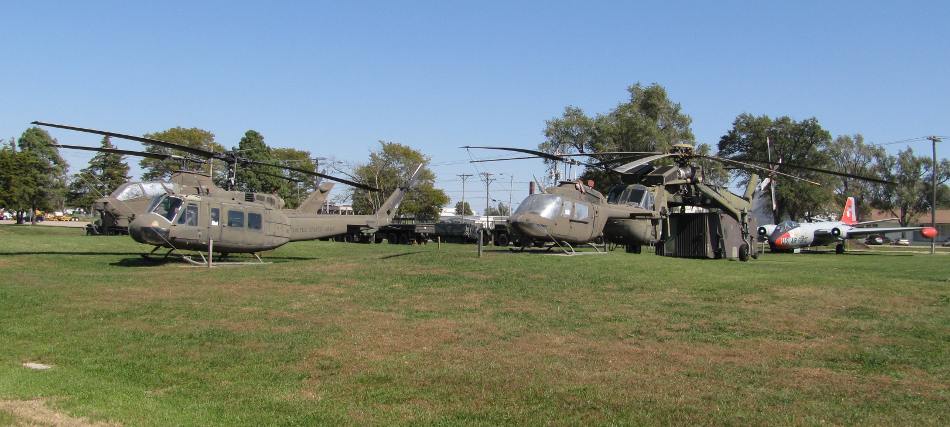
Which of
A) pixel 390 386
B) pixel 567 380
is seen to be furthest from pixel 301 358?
pixel 567 380

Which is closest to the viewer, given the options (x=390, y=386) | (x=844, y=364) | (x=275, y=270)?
(x=390, y=386)

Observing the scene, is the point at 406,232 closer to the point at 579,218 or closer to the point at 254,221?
the point at 579,218

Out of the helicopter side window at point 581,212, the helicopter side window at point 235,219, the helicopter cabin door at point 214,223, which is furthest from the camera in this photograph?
the helicopter side window at point 581,212

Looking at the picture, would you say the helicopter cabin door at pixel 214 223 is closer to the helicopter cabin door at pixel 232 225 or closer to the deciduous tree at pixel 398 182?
the helicopter cabin door at pixel 232 225

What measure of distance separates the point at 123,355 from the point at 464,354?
4023mm

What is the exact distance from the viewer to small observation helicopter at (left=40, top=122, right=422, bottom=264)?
2016cm

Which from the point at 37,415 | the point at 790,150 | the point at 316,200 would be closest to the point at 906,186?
the point at 790,150

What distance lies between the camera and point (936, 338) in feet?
31.9

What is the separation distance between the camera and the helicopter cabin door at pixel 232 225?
21.4 metres

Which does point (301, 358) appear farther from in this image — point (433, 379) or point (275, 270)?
point (275, 270)

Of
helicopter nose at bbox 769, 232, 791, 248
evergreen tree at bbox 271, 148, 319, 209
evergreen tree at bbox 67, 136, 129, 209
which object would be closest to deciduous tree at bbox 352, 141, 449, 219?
evergreen tree at bbox 271, 148, 319, 209

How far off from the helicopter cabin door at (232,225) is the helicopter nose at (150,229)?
5.62 ft

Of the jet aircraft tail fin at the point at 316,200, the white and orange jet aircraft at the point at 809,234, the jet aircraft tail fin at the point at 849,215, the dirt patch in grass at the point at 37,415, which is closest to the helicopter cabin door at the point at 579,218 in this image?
the jet aircraft tail fin at the point at 316,200

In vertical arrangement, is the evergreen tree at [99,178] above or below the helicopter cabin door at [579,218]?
above
